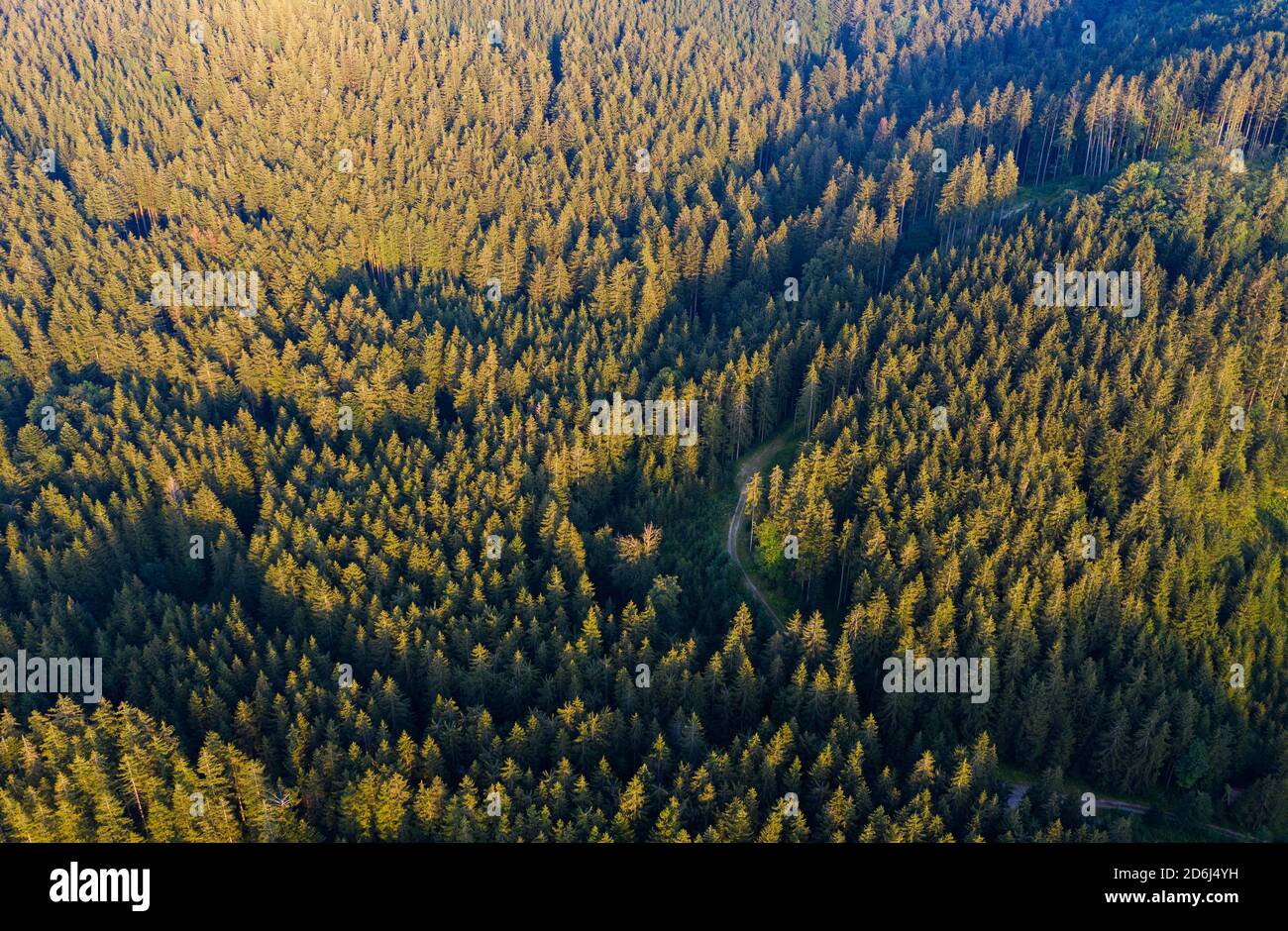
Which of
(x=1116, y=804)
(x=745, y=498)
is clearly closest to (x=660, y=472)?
(x=745, y=498)

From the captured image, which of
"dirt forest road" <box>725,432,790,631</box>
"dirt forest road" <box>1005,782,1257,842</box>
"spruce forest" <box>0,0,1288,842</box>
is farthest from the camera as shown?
"dirt forest road" <box>725,432,790,631</box>

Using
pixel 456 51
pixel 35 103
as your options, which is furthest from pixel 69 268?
pixel 456 51

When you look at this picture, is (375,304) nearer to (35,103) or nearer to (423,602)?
(423,602)

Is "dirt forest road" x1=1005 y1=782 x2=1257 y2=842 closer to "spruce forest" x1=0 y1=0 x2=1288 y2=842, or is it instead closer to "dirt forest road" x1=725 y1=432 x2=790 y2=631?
"spruce forest" x1=0 y1=0 x2=1288 y2=842

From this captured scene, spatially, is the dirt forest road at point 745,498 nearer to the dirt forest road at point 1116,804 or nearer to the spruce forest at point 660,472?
the spruce forest at point 660,472

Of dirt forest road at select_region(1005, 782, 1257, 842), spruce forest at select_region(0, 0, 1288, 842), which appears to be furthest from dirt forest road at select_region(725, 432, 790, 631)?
→ dirt forest road at select_region(1005, 782, 1257, 842)

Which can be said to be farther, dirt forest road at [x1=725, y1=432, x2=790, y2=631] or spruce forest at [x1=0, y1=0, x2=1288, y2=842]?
dirt forest road at [x1=725, y1=432, x2=790, y2=631]
